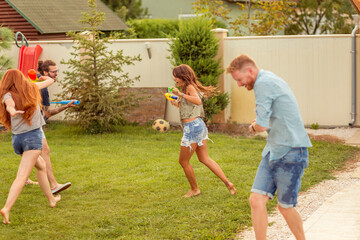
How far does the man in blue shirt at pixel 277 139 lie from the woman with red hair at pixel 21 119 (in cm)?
264

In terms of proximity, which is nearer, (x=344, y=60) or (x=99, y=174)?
(x=99, y=174)

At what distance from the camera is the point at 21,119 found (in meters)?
6.53

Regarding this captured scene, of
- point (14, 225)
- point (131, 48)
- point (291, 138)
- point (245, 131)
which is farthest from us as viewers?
point (131, 48)

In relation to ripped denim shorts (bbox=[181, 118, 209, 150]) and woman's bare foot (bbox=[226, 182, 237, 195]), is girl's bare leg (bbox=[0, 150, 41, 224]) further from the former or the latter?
woman's bare foot (bbox=[226, 182, 237, 195])

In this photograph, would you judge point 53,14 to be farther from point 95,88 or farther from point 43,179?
point 43,179

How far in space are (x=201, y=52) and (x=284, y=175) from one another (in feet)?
26.7

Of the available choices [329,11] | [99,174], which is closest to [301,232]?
[99,174]

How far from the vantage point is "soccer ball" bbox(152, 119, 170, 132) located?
1266 cm

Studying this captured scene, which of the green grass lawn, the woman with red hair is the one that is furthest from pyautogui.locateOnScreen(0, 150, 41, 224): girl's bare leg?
the green grass lawn

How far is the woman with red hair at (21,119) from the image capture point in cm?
638

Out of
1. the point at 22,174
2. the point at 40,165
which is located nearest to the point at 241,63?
the point at 22,174

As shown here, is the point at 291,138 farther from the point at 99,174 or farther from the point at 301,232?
the point at 99,174

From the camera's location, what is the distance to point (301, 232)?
477 centimetres

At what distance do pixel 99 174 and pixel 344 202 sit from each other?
3.65m
